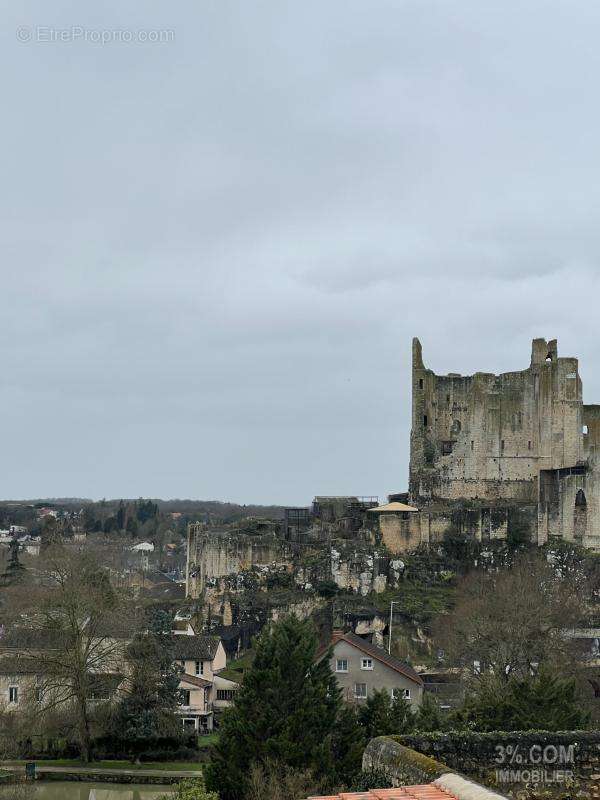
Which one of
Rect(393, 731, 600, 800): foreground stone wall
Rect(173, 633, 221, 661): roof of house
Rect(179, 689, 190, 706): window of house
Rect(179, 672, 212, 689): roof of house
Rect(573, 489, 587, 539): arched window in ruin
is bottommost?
Rect(179, 689, 190, 706): window of house

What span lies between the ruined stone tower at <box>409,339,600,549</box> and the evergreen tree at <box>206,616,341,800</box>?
44169 millimetres

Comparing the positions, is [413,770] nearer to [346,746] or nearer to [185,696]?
[346,746]

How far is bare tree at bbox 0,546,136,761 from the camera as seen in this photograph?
55.3 meters

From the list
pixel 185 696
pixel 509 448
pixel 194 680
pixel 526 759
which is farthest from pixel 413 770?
pixel 509 448

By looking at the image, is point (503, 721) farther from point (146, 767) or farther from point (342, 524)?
point (342, 524)

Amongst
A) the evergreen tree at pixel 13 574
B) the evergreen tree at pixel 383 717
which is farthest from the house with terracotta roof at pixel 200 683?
the evergreen tree at pixel 13 574

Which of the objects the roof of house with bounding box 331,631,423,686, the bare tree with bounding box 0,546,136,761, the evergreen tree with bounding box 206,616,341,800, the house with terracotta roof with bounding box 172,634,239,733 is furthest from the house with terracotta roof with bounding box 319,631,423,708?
the evergreen tree with bounding box 206,616,341,800

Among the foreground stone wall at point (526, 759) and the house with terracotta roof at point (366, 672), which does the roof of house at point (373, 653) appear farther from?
the foreground stone wall at point (526, 759)

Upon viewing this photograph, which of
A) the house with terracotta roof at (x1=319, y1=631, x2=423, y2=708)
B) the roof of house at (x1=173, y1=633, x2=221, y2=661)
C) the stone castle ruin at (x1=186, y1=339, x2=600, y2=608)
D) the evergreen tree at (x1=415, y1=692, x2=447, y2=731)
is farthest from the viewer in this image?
the stone castle ruin at (x1=186, y1=339, x2=600, y2=608)

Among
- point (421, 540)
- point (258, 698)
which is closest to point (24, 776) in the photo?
point (258, 698)

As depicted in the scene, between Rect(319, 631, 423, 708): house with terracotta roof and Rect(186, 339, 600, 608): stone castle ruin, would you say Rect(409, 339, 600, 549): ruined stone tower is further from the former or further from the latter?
Rect(319, 631, 423, 708): house with terracotta roof

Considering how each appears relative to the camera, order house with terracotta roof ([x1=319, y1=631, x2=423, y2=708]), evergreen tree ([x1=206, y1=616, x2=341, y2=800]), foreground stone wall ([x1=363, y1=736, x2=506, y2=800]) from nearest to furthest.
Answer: foreground stone wall ([x1=363, y1=736, x2=506, y2=800]) → evergreen tree ([x1=206, y1=616, x2=341, y2=800]) → house with terracotta roof ([x1=319, y1=631, x2=423, y2=708])

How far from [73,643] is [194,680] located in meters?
11.9

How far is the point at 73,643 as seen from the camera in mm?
56375
